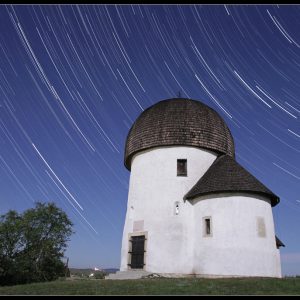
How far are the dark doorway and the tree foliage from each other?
13.5 meters

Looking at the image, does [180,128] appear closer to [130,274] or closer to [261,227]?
[261,227]

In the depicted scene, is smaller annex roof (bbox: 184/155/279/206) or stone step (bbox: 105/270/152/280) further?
stone step (bbox: 105/270/152/280)

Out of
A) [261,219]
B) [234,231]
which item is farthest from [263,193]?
[234,231]

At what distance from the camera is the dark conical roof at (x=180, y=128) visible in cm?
2041

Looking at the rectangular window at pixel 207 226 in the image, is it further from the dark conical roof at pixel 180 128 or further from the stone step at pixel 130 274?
the dark conical roof at pixel 180 128

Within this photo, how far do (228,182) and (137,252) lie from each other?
6.58 meters

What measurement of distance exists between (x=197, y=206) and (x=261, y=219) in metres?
3.43

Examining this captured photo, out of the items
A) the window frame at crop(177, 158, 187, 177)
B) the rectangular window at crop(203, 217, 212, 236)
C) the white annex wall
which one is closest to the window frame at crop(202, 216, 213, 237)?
the rectangular window at crop(203, 217, 212, 236)

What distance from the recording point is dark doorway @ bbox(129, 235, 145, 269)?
1878 centimetres

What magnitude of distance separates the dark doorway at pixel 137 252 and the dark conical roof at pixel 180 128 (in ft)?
18.4

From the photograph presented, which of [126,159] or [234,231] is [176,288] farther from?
[126,159]

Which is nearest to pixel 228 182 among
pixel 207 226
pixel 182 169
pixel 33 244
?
pixel 207 226

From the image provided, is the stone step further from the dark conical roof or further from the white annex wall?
the dark conical roof

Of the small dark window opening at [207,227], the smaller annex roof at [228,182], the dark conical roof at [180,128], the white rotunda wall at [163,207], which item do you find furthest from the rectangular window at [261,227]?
the dark conical roof at [180,128]
